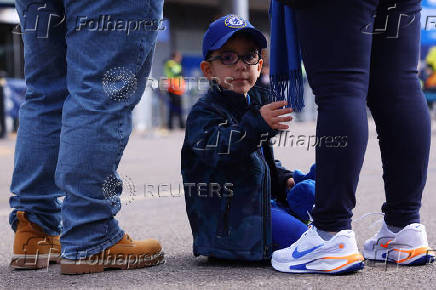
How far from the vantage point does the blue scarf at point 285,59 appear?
2332 millimetres

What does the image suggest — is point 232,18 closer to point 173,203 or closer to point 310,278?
point 310,278

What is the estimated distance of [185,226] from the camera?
344 cm

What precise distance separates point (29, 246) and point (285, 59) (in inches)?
42.1

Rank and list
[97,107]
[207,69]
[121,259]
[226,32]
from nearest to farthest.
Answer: [97,107] < [121,259] < [226,32] < [207,69]

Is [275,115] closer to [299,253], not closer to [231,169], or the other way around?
[231,169]

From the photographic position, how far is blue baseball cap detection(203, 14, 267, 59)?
251 cm

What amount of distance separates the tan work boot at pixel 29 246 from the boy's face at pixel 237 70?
0.81 meters

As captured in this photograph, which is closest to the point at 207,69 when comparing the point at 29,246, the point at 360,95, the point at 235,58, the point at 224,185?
the point at 235,58

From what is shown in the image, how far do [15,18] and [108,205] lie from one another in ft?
50.7

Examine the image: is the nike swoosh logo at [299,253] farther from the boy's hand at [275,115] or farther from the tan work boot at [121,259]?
the tan work boot at [121,259]

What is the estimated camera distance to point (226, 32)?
2.51m

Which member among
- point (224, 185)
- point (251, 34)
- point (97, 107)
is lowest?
point (224, 185)

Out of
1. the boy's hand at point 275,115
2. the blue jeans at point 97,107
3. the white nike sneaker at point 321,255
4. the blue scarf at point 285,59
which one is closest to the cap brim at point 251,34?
the blue scarf at point 285,59

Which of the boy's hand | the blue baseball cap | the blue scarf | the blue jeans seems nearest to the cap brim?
the blue baseball cap
